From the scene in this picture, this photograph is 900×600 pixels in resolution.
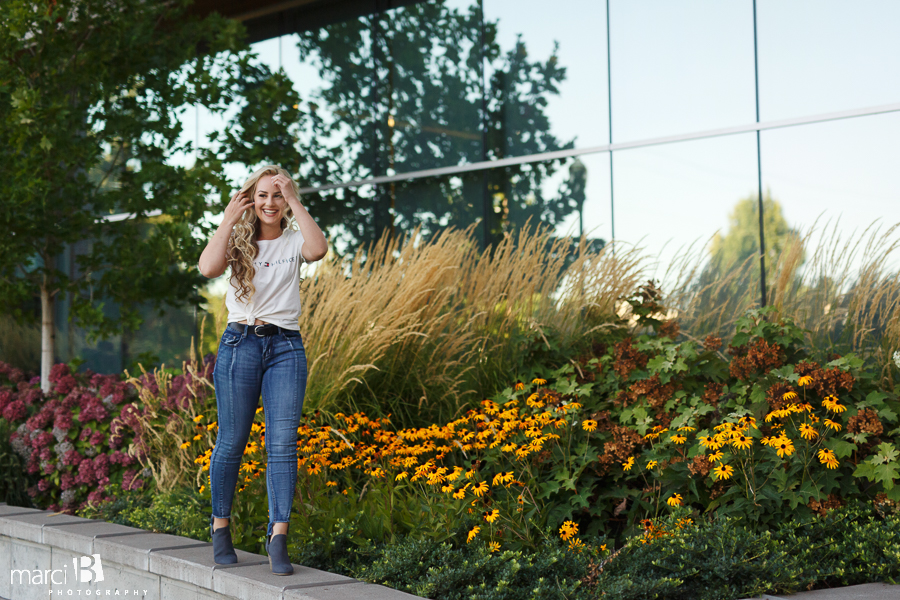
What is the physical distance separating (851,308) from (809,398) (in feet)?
3.65

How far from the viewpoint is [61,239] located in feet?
20.4

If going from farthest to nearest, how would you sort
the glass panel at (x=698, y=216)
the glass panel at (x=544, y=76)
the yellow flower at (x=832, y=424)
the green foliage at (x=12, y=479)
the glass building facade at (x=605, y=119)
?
the glass panel at (x=544, y=76) < the glass panel at (x=698, y=216) < the glass building facade at (x=605, y=119) < the green foliage at (x=12, y=479) < the yellow flower at (x=832, y=424)

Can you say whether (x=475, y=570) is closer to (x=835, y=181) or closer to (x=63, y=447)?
(x=63, y=447)

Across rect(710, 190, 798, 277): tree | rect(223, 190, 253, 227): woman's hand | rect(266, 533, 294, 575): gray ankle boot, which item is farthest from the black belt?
rect(710, 190, 798, 277): tree

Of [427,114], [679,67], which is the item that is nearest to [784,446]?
[679,67]

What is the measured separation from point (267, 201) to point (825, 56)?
4.49 meters

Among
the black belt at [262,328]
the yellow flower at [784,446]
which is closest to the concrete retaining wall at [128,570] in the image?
the black belt at [262,328]

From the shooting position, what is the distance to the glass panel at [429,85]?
7207mm

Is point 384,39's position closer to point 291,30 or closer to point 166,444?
point 291,30

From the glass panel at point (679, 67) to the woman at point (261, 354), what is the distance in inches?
165

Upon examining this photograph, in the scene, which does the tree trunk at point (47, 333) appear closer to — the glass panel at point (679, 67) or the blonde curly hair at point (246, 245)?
the blonde curly hair at point (246, 245)

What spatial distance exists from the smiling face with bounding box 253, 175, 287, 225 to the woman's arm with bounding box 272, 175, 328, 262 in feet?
0.11

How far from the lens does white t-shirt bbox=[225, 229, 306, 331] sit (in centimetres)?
283

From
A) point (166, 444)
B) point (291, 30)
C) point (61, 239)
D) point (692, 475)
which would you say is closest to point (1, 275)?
point (61, 239)
